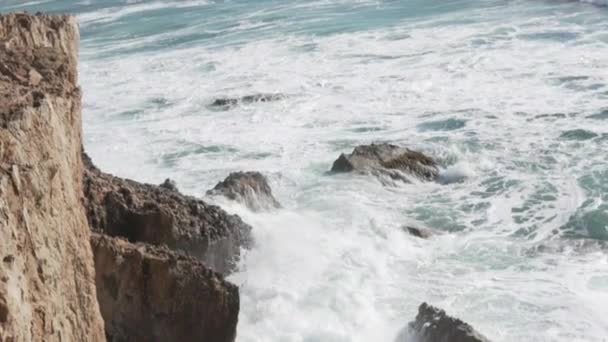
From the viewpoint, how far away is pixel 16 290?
3.46 m

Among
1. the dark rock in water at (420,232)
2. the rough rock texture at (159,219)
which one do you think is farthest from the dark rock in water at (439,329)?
the dark rock in water at (420,232)

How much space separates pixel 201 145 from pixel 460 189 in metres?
4.97

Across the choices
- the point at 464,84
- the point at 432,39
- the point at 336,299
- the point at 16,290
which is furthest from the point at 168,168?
the point at 432,39

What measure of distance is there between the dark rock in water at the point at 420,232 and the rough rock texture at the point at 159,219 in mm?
2588

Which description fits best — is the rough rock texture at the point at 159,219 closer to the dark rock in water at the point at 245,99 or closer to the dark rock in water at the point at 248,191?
the dark rock in water at the point at 248,191

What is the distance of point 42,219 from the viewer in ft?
13.0

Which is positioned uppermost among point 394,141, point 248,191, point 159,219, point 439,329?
point 159,219

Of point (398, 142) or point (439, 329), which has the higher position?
point (439, 329)

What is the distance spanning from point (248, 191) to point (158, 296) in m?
3.90

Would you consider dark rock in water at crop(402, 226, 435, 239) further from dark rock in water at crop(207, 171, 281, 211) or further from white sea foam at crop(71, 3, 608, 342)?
dark rock in water at crop(207, 171, 281, 211)

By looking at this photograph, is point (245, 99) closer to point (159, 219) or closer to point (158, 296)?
point (159, 219)

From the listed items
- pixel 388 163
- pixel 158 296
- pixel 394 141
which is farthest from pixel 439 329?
pixel 394 141

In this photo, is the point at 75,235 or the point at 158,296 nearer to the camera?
the point at 75,235

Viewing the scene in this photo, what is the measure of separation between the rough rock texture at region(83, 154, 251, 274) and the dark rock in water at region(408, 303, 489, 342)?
Result: 1.99 meters
